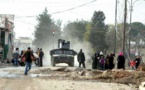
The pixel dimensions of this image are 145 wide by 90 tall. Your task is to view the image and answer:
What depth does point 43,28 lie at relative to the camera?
412ft

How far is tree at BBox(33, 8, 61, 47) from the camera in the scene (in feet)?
392

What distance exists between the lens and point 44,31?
12462 centimetres

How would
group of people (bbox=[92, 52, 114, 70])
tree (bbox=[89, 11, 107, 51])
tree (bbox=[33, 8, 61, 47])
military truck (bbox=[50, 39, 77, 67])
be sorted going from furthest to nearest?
tree (bbox=[33, 8, 61, 47]) → tree (bbox=[89, 11, 107, 51]) → military truck (bbox=[50, 39, 77, 67]) → group of people (bbox=[92, 52, 114, 70])

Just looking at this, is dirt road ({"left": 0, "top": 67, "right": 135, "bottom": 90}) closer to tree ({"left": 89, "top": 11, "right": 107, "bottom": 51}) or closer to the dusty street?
the dusty street

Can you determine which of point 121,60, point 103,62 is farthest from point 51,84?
point 103,62

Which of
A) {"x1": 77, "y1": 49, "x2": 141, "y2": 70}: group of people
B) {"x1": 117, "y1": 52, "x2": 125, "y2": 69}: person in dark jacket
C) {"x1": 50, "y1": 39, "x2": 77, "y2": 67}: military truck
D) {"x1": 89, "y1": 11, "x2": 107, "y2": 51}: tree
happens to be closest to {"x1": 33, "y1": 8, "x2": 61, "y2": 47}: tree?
{"x1": 89, "y1": 11, "x2": 107, "y2": 51}: tree

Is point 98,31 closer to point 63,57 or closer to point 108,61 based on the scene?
point 63,57

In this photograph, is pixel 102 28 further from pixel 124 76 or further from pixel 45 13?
pixel 124 76

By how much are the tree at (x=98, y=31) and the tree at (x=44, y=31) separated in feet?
63.9

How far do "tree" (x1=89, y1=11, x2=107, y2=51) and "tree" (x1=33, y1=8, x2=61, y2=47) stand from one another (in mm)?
19491

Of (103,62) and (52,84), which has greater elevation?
(103,62)

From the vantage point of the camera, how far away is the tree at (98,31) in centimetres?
9638

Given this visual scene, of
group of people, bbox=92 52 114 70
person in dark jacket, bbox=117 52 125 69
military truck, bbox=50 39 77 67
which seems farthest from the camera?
military truck, bbox=50 39 77 67

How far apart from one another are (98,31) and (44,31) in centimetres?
3095
